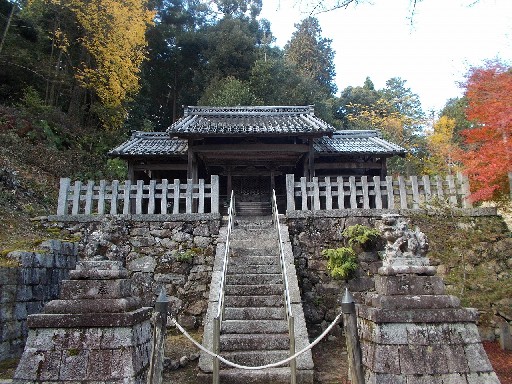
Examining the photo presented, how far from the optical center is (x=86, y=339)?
4.29 meters

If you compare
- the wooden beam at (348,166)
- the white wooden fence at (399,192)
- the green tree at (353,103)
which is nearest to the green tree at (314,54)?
the green tree at (353,103)

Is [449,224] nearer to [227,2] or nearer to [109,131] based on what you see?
[109,131]

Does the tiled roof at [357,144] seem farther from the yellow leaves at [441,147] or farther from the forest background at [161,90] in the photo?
the yellow leaves at [441,147]

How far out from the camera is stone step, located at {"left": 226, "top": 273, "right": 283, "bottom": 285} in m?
8.07

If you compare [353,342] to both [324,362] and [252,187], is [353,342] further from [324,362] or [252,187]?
[252,187]

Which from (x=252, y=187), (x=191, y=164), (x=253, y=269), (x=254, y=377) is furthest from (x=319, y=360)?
(x=252, y=187)

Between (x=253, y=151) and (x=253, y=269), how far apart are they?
645 cm

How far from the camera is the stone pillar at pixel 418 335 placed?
4188 mm

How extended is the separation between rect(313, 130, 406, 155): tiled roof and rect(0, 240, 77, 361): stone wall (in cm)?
1018

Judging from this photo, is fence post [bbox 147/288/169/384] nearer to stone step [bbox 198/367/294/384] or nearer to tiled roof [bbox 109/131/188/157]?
stone step [bbox 198/367/294/384]

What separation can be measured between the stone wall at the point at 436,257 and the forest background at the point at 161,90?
144 cm

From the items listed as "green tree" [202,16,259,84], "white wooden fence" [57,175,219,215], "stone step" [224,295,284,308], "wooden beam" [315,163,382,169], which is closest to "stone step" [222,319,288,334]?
"stone step" [224,295,284,308]

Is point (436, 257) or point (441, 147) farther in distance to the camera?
point (441, 147)

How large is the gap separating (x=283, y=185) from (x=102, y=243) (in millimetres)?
11575
